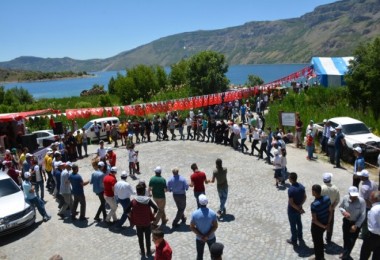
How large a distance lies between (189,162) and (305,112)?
9759 millimetres

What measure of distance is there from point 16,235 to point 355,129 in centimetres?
1559

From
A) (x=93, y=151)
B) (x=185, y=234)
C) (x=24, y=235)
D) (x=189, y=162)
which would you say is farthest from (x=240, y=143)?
(x=24, y=235)

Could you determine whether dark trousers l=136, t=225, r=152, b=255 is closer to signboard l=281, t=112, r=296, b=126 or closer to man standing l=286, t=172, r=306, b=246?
man standing l=286, t=172, r=306, b=246

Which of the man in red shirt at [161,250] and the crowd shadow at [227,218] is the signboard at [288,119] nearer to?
the crowd shadow at [227,218]

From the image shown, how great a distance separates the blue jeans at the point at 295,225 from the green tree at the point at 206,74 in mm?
32341

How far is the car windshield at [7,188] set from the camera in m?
12.5

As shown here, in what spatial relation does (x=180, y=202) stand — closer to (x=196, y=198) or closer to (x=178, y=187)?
(x=178, y=187)

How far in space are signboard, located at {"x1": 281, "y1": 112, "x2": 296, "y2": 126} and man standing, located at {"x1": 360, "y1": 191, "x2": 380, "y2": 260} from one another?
14.4 meters

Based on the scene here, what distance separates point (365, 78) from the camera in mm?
24844

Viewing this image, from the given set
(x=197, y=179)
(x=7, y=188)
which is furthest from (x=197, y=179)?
(x=7, y=188)

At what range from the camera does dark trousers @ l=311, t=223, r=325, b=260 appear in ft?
26.5

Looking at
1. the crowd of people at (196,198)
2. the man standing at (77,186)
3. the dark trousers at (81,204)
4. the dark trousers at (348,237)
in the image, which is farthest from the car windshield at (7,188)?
the dark trousers at (348,237)

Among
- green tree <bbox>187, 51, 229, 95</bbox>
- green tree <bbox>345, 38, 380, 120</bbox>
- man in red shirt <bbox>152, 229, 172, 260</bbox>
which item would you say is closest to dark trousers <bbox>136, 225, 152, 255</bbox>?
man in red shirt <bbox>152, 229, 172, 260</bbox>

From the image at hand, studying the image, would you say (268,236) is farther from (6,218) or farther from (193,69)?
(193,69)
